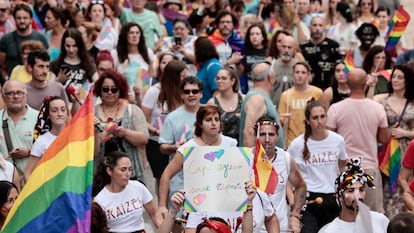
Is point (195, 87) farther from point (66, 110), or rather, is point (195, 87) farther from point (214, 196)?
point (214, 196)

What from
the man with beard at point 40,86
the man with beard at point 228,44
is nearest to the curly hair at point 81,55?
the man with beard at point 40,86

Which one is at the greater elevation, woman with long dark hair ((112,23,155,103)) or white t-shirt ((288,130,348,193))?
woman with long dark hair ((112,23,155,103))

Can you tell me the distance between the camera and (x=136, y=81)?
1617 cm

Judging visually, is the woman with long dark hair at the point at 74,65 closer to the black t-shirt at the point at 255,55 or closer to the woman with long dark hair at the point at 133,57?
the woman with long dark hair at the point at 133,57

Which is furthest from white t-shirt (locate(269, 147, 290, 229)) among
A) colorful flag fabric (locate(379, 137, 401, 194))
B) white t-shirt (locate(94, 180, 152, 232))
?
colorful flag fabric (locate(379, 137, 401, 194))

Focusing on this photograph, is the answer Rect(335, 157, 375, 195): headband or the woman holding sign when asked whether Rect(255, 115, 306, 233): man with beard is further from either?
Rect(335, 157, 375, 195): headband

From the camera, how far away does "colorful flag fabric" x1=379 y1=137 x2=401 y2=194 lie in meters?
13.7

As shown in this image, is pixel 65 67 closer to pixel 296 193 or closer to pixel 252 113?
pixel 252 113

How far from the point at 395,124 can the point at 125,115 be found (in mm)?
2887

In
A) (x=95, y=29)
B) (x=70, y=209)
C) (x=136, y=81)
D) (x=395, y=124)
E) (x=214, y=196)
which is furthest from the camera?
(x=95, y=29)

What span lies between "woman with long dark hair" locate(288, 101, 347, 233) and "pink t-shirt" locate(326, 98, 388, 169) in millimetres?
587

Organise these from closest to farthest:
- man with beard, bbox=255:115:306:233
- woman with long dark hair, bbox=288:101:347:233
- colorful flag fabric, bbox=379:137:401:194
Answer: man with beard, bbox=255:115:306:233
woman with long dark hair, bbox=288:101:347:233
colorful flag fabric, bbox=379:137:401:194

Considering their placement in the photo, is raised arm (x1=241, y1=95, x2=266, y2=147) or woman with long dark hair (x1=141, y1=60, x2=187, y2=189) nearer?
raised arm (x1=241, y1=95, x2=266, y2=147)

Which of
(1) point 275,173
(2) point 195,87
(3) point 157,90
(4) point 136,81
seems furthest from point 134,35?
(1) point 275,173
